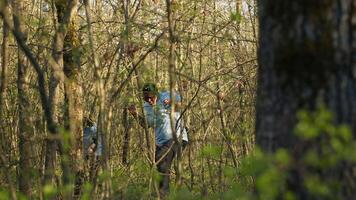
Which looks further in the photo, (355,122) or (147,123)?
(147,123)

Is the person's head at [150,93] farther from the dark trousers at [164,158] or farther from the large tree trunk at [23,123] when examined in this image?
the large tree trunk at [23,123]

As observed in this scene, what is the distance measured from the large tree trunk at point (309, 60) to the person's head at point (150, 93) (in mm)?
3373

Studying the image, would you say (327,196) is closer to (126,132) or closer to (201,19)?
(201,19)

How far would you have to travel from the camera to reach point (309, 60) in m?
2.88

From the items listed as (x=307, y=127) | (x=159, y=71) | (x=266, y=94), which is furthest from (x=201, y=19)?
(x=307, y=127)

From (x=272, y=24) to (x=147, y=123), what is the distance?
438cm

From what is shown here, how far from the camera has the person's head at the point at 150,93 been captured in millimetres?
6340

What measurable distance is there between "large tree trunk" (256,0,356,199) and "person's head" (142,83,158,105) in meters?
3.37

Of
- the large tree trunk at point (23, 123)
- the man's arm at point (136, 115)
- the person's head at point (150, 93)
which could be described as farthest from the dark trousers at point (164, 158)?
the large tree trunk at point (23, 123)

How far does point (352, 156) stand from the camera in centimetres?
250

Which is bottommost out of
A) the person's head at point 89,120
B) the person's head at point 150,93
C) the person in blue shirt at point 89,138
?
the person in blue shirt at point 89,138

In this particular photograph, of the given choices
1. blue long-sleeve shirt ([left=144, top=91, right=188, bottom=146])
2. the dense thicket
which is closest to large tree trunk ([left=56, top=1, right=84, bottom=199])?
the dense thicket

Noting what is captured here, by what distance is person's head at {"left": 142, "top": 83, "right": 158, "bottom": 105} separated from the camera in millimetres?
6340

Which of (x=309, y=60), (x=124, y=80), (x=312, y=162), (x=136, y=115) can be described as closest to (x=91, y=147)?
(x=136, y=115)
